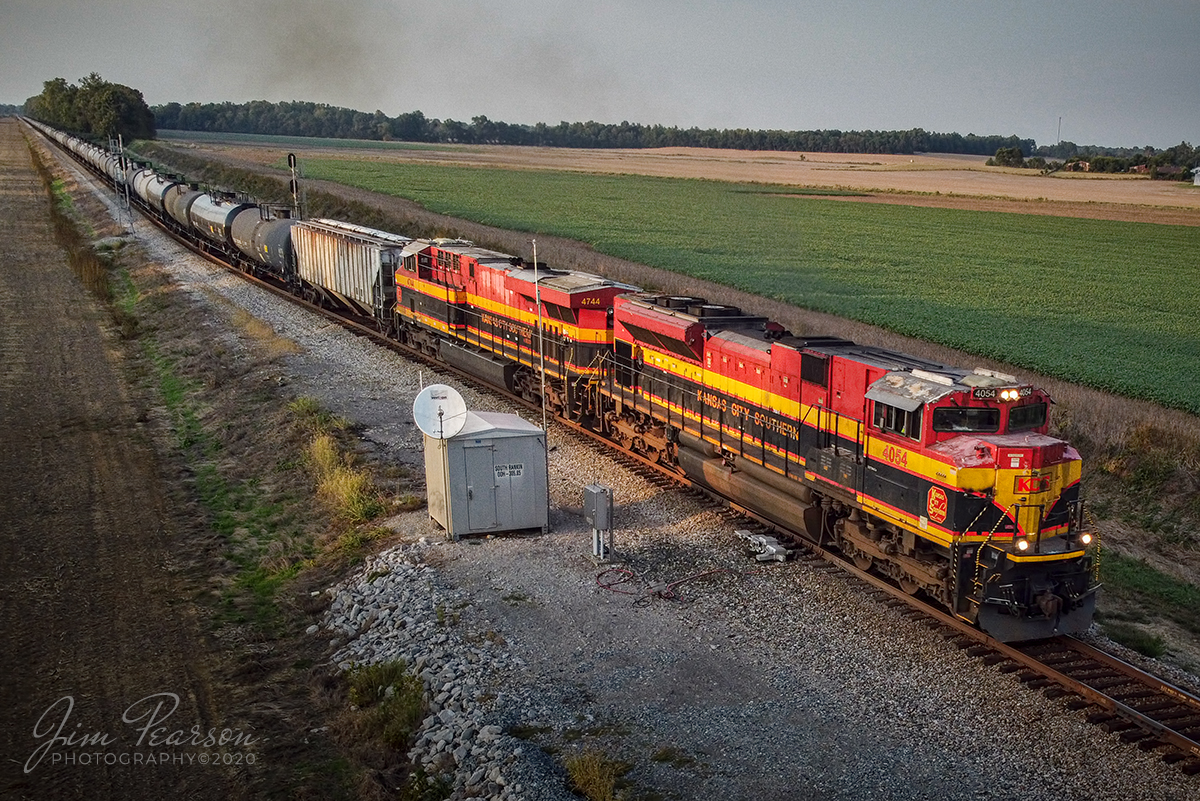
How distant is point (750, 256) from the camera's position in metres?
55.9

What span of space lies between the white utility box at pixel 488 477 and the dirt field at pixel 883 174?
232 ft

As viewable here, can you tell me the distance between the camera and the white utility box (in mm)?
16594

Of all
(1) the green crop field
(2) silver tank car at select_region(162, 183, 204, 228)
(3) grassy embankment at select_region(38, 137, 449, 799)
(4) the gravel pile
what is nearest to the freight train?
(4) the gravel pile

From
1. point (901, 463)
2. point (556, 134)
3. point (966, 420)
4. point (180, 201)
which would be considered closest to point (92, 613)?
point (901, 463)

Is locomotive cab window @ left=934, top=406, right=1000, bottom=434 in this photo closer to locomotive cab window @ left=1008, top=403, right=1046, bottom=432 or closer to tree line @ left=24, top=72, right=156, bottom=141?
locomotive cab window @ left=1008, top=403, right=1046, bottom=432

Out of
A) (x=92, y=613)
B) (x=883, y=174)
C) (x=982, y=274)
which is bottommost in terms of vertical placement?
(x=92, y=613)

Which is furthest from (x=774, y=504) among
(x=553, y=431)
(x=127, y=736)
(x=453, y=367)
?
(x=453, y=367)

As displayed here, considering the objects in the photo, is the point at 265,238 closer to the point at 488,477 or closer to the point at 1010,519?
the point at 488,477

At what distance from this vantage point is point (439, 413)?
16359 millimetres

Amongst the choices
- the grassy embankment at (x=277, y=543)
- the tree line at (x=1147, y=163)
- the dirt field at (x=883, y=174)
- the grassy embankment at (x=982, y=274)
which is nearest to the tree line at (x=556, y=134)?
the dirt field at (x=883, y=174)

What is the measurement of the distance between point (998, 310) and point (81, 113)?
145300 mm

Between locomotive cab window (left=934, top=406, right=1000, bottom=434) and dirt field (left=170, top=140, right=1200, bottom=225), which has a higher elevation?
dirt field (left=170, top=140, right=1200, bottom=225)

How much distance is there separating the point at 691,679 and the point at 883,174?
114m

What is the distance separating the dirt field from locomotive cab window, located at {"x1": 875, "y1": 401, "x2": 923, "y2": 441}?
2760 inches
